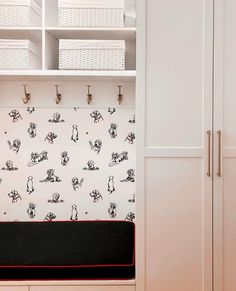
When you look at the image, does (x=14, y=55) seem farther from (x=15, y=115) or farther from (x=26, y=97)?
(x=15, y=115)

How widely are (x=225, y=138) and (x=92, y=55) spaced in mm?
914

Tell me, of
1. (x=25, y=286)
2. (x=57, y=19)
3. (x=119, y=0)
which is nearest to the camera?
(x=25, y=286)

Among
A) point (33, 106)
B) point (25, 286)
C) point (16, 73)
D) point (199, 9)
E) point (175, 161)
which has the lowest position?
point (25, 286)

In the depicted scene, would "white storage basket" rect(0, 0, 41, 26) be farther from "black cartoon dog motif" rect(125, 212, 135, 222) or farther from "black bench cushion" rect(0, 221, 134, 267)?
"black cartoon dog motif" rect(125, 212, 135, 222)

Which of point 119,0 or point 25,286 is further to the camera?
point 119,0

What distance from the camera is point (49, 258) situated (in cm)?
200

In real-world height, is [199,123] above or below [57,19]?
below

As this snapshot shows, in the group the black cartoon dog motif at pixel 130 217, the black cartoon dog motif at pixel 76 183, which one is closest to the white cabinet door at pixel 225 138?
the black cartoon dog motif at pixel 130 217

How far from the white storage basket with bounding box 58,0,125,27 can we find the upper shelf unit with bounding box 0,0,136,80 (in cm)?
3

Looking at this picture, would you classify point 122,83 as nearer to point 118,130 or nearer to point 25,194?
point 118,130

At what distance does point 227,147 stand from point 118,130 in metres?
0.87

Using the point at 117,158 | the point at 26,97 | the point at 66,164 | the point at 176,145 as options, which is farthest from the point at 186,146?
the point at 26,97

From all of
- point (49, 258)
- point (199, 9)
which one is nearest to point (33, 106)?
point (49, 258)

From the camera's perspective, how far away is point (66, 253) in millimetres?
2049
